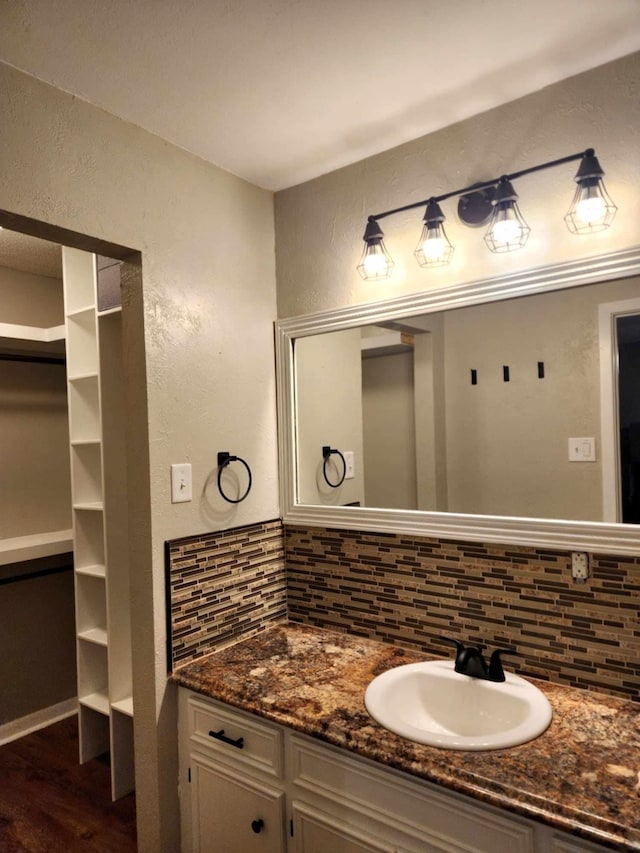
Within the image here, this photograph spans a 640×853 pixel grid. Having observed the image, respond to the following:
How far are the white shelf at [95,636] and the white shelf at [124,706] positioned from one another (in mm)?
243

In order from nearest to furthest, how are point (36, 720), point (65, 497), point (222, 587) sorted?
1. point (222, 587)
2. point (36, 720)
3. point (65, 497)

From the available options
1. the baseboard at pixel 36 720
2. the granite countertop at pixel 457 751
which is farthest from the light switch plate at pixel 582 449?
the baseboard at pixel 36 720

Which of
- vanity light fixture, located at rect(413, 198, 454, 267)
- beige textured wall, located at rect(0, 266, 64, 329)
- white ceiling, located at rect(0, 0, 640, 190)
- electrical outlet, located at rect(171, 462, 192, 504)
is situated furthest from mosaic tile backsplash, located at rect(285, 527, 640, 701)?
beige textured wall, located at rect(0, 266, 64, 329)

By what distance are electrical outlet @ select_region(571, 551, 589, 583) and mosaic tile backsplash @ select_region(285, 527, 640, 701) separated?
1cm

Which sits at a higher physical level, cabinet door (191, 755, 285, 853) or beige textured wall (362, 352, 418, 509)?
beige textured wall (362, 352, 418, 509)

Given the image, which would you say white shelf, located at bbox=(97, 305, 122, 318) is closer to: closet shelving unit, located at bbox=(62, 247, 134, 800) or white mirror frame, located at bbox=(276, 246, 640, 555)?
closet shelving unit, located at bbox=(62, 247, 134, 800)

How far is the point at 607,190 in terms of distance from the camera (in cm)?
145

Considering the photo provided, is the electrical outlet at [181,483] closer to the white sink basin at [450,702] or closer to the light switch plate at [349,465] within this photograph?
the light switch plate at [349,465]

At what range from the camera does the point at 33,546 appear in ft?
8.82

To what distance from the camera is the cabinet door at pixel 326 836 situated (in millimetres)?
1262

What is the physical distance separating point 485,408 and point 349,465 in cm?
→ 57

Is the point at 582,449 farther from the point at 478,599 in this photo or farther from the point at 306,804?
the point at 306,804

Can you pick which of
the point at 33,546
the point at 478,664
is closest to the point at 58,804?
the point at 33,546

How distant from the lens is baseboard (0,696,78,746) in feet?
9.02
